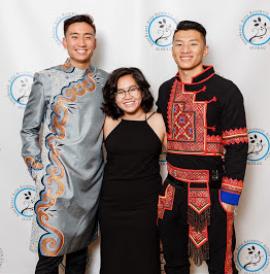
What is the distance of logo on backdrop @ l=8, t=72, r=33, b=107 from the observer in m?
1.99

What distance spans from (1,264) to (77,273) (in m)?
0.54

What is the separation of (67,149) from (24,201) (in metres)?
0.67

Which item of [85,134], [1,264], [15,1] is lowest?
[1,264]

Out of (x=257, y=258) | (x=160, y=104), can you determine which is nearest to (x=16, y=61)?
(x=160, y=104)

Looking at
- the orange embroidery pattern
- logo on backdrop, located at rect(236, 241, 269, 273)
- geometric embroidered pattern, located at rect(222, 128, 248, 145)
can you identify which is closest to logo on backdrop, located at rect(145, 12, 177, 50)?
the orange embroidery pattern

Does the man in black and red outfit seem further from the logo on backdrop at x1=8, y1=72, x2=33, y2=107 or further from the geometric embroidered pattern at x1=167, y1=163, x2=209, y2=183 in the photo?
the logo on backdrop at x1=8, y1=72, x2=33, y2=107

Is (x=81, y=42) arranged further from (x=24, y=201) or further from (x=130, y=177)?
(x=24, y=201)

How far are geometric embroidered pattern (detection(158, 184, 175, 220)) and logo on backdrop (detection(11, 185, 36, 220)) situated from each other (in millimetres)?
803

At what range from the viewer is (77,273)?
1848 mm

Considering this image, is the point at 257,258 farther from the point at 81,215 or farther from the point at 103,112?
the point at 103,112

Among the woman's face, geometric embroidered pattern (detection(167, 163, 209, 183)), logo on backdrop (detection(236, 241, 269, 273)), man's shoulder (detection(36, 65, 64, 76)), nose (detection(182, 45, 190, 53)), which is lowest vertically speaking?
logo on backdrop (detection(236, 241, 269, 273))

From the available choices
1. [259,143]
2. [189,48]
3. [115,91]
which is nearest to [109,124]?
[115,91]

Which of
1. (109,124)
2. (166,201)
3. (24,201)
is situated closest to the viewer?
(166,201)

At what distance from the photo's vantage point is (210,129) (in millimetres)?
1521
